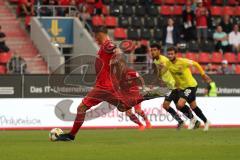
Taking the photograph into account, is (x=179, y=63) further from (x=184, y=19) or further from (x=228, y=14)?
(x=228, y=14)

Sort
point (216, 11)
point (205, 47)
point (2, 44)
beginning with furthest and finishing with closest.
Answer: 1. point (216, 11)
2. point (205, 47)
3. point (2, 44)

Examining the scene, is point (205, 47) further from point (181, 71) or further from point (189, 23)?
point (181, 71)

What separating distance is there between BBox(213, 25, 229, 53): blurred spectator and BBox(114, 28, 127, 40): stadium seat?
3849mm

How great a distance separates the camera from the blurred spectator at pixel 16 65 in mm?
28844

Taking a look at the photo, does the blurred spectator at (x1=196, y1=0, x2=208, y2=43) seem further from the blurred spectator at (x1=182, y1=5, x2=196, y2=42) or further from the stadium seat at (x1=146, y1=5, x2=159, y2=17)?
the stadium seat at (x1=146, y1=5, x2=159, y2=17)

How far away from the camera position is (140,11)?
115ft

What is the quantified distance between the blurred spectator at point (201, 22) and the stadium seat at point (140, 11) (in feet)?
7.51

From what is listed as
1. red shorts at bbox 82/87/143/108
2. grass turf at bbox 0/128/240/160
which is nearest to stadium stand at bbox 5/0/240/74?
grass turf at bbox 0/128/240/160

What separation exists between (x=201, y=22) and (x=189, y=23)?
2.44 feet

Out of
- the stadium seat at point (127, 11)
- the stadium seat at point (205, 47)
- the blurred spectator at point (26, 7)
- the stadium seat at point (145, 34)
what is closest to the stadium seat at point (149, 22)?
the stadium seat at point (145, 34)

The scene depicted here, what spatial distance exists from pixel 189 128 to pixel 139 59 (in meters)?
8.89

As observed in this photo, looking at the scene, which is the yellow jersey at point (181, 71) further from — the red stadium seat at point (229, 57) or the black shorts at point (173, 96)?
the red stadium seat at point (229, 57)

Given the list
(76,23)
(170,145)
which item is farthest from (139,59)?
(170,145)

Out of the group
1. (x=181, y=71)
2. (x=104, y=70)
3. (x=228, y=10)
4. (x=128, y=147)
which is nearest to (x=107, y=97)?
(x=104, y=70)
